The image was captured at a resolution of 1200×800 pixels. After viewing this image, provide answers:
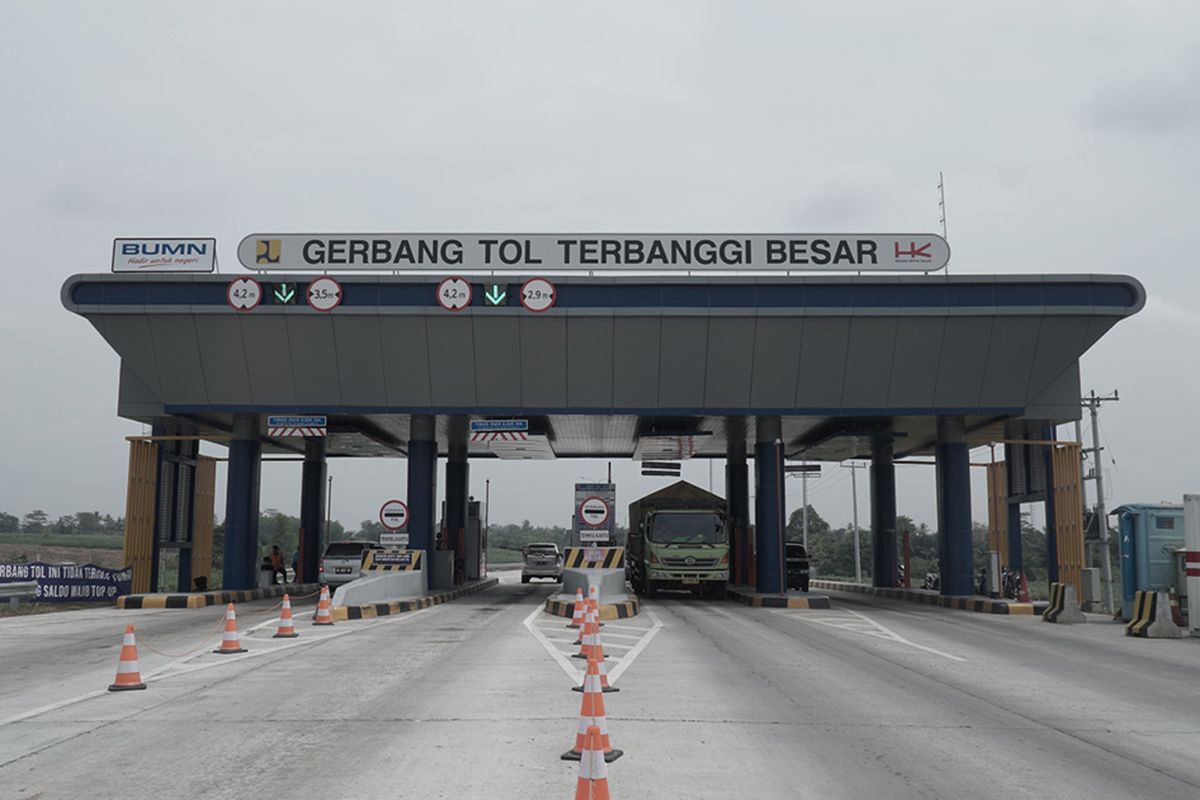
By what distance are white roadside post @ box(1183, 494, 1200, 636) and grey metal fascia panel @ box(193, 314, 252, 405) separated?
2269cm

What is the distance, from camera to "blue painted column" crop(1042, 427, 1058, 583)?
1185 inches

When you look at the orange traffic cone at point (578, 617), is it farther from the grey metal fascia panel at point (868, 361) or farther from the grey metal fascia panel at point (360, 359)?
the grey metal fascia panel at point (868, 361)

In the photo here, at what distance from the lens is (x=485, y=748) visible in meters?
7.58

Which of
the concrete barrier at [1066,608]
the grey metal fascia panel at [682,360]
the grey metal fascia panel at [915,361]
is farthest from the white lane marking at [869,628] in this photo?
the grey metal fascia panel at [682,360]

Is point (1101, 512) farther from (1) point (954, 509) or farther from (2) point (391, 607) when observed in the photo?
(2) point (391, 607)

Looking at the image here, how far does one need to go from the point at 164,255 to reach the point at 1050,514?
26.7 meters

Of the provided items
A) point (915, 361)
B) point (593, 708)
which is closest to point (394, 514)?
point (915, 361)

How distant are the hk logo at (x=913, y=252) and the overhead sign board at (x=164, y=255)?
18681mm

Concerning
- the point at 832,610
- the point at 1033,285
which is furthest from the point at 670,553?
the point at 1033,285

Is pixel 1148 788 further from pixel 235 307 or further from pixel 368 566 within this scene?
pixel 235 307

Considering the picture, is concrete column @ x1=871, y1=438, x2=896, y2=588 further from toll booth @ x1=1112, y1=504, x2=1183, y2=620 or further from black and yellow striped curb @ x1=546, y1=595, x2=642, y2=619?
black and yellow striped curb @ x1=546, y1=595, x2=642, y2=619

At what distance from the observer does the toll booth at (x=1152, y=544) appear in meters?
22.3

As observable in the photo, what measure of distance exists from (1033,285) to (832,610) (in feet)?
33.0

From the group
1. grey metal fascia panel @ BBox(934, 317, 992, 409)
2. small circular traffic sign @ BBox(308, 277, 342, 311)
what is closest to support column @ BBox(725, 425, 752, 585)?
grey metal fascia panel @ BBox(934, 317, 992, 409)
